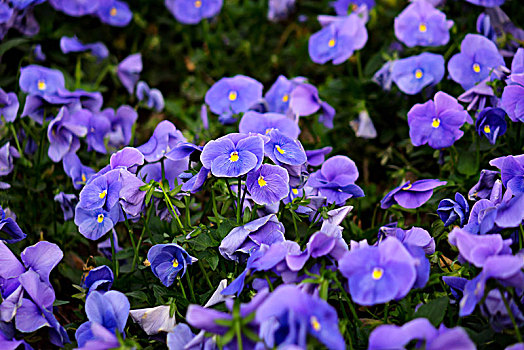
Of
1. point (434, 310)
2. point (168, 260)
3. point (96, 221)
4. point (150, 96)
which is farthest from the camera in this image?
point (150, 96)

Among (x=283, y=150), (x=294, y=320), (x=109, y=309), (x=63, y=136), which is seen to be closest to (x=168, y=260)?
(x=109, y=309)

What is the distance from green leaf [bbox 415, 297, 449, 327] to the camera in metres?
1.41

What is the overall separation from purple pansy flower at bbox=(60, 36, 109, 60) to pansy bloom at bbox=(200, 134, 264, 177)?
1363mm

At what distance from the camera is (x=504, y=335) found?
4.54ft

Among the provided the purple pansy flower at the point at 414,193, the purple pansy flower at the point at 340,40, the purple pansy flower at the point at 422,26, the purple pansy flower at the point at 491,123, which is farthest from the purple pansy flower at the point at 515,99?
the purple pansy flower at the point at 340,40

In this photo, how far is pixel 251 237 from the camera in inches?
61.8

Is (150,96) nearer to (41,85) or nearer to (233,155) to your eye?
(41,85)

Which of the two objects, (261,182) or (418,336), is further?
(261,182)

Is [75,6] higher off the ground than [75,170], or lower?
higher

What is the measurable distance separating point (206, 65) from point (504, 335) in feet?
7.32

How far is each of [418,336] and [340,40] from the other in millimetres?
1532


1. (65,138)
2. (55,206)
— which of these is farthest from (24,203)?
(65,138)

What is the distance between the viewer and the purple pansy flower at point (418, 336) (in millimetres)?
1187

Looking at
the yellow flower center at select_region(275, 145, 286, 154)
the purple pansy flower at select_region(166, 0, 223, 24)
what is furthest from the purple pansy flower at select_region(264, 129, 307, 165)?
the purple pansy flower at select_region(166, 0, 223, 24)
